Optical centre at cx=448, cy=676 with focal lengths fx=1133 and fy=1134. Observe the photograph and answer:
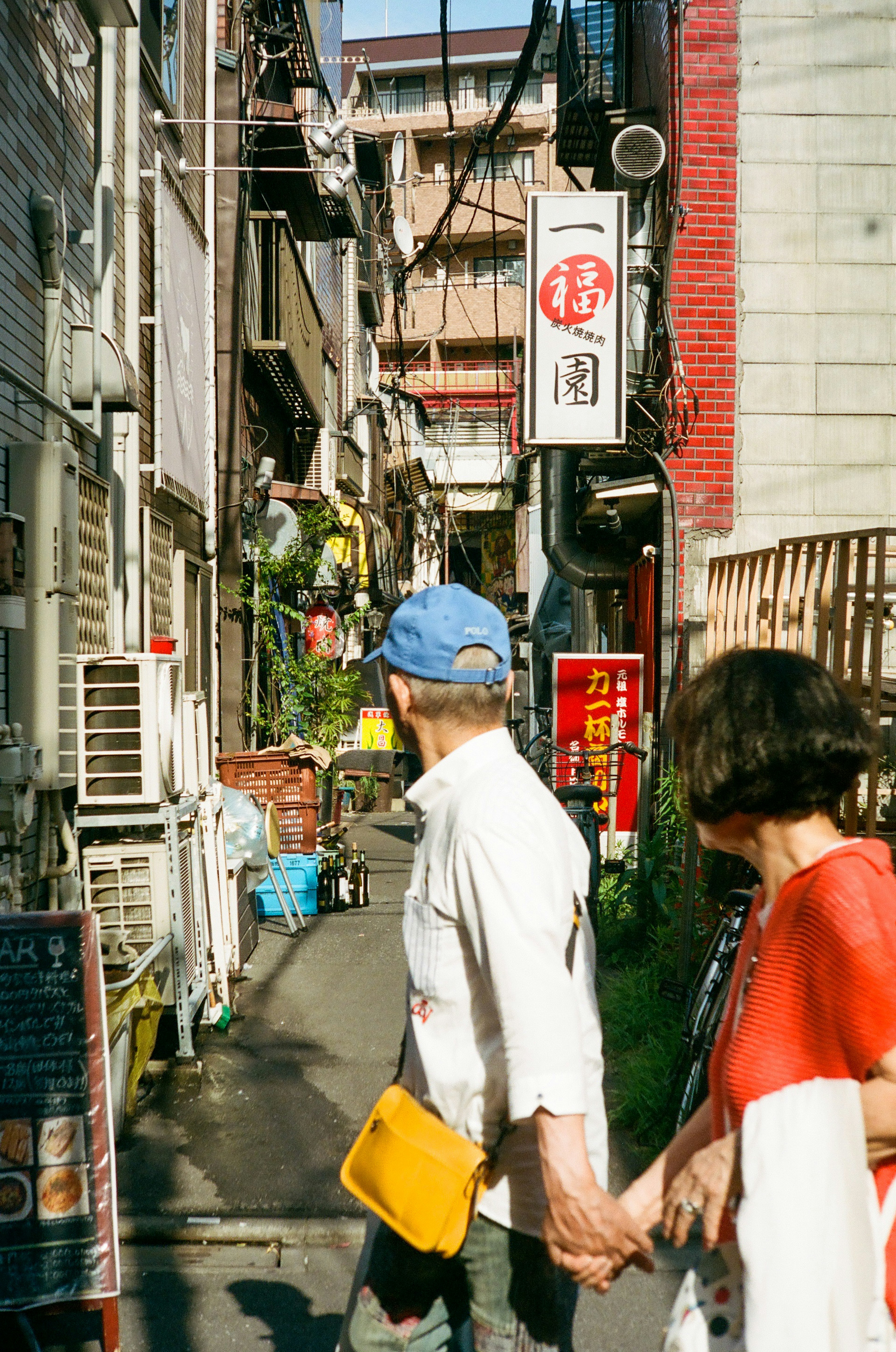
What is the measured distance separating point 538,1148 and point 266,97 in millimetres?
16647

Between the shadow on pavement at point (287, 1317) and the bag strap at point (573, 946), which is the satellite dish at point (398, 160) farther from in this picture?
the bag strap at point (573, 946)

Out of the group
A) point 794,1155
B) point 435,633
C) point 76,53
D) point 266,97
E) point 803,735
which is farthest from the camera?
point 266,97

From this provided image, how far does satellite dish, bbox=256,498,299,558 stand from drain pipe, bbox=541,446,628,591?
3.99 meters

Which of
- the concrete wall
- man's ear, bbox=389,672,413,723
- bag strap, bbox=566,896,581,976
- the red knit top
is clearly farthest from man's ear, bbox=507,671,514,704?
the concrete wall

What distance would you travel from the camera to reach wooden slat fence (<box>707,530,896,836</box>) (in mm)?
4668

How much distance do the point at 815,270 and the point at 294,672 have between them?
27.3 feet

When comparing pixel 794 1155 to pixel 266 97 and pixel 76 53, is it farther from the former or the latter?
pixel 266 97

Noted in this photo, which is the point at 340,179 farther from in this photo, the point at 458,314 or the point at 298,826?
the point at 458,314

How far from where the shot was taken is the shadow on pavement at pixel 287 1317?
3.79m

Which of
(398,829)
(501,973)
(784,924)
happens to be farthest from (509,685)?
(398,829)

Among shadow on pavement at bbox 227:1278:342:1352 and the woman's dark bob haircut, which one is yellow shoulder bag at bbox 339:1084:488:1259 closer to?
the woman's dark bob haircut

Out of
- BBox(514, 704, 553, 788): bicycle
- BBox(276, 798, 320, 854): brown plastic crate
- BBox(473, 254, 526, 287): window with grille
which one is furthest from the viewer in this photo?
BBox(473, 254, 526, 287): window with grille

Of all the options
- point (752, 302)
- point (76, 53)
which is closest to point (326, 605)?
point (752, 302)

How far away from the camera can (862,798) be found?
7.53 metres
